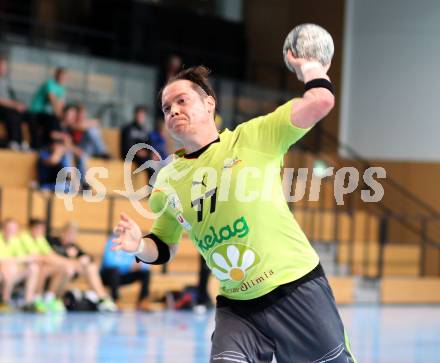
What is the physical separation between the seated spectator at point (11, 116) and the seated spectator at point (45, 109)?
0.19 metres

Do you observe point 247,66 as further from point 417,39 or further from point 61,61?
point 61,61

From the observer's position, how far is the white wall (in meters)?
18.0

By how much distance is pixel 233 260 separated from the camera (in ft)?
12.5

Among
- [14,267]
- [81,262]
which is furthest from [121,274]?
[14,267]

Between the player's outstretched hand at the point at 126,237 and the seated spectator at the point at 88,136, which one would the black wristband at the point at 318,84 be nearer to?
the player's outstretched hand at the point at 126,237

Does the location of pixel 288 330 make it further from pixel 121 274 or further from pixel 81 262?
pixel 121 274

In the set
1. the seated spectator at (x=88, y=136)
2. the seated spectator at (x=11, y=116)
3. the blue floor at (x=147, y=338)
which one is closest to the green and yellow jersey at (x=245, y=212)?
the blue floor at (x=147, y=338)

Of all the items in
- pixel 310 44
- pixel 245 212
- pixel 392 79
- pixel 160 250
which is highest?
pixel 392 79

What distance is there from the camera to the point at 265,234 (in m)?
3.78

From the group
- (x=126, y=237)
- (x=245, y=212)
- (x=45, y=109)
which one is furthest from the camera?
(x=45, y=109)

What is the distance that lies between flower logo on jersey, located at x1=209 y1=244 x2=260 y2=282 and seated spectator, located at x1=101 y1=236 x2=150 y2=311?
27.3ft

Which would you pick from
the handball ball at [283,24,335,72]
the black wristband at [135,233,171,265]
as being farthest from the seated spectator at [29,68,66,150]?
the handball ball at [283,24,335,72]

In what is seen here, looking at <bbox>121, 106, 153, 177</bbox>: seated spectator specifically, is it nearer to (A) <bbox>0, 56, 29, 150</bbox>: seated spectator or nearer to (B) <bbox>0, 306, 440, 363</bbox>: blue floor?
(A) <bbox>0, 56, 29, 150</bbox>: seated spectator

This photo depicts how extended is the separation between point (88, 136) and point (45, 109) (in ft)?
2.71
